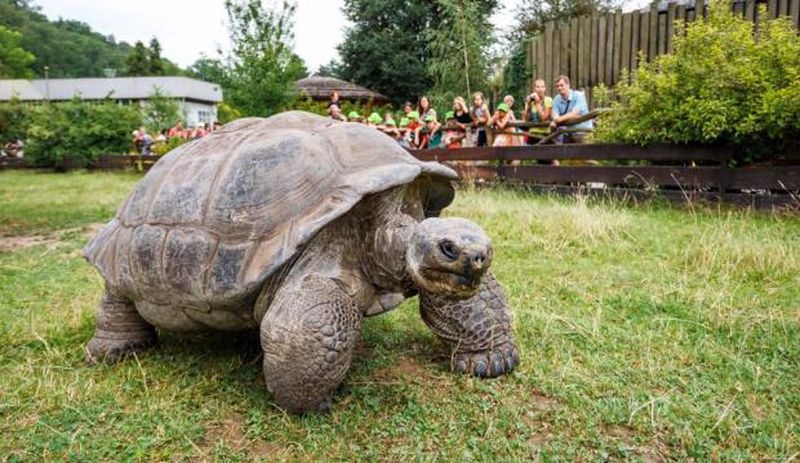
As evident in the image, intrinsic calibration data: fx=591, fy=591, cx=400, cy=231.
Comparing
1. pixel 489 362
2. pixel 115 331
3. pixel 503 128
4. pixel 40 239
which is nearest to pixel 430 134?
pixel 503 128

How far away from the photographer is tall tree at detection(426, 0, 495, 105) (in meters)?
17.6

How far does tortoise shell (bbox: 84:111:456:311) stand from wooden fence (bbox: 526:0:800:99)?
8.21 metres

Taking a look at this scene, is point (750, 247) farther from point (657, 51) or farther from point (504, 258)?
point (657, 51)

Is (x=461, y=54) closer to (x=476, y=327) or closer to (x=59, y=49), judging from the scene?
(x=476, y=327)

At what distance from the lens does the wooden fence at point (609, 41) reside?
29.0 ft

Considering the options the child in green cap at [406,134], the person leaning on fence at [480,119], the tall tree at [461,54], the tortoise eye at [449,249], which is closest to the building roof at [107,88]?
the tall tree at [461,54]

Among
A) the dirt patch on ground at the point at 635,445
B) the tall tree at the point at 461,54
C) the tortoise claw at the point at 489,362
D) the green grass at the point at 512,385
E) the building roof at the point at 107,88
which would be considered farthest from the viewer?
the building roof at the point at 107,88

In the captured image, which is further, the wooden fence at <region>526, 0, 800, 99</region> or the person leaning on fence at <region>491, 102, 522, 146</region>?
the person leaning on fence at <region>491, 102, 522, 146</region>

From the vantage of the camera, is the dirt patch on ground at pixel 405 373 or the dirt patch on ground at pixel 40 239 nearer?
the dirt patch on ground at pixel 405 373

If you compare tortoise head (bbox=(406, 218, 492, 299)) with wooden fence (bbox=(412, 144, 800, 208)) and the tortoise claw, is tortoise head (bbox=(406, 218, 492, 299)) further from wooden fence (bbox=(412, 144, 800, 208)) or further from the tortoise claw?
wooden fence (bbox=(412, 144, 800, 208))

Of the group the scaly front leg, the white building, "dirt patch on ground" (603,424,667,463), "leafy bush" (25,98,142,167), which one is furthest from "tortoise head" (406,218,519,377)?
the white building

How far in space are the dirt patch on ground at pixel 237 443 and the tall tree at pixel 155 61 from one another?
223ft

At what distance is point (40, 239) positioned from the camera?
20.4ft

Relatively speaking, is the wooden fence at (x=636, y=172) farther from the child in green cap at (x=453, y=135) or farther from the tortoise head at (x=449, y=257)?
the tortoise head at (x=449, y=257)
